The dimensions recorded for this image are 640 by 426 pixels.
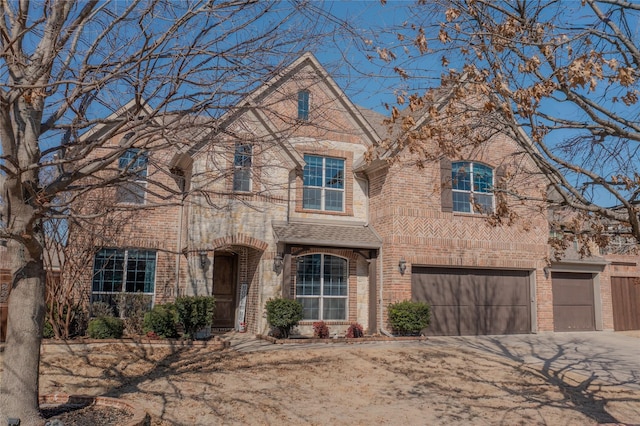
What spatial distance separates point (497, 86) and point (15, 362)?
6.36 m

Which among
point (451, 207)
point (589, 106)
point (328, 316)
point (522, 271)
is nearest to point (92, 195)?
point (328, 316)

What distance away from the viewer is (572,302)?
18.0m

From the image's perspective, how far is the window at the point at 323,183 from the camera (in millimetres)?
16312

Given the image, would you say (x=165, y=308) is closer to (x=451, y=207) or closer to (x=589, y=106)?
(x=451, y=207)

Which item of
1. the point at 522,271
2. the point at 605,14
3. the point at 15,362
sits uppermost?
the point at 605,14

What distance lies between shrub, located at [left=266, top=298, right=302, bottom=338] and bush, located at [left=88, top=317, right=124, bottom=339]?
388 centimetres

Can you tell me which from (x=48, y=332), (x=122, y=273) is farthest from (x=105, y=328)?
(x=122, y=273)

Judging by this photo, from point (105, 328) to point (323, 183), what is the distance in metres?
7.77

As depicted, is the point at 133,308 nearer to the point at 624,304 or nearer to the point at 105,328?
the point at 105,328

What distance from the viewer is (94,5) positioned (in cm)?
630

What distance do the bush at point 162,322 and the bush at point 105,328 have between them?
0.77m

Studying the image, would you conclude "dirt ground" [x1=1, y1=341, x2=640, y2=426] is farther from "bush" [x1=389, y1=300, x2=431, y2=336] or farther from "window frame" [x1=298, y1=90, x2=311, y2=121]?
"window frame" [x1=298, y1=90, x2=311, y2=121]

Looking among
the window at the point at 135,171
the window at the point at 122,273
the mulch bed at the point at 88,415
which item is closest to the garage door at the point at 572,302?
the window at the point at 122,273

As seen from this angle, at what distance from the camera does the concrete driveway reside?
36.2 feet
